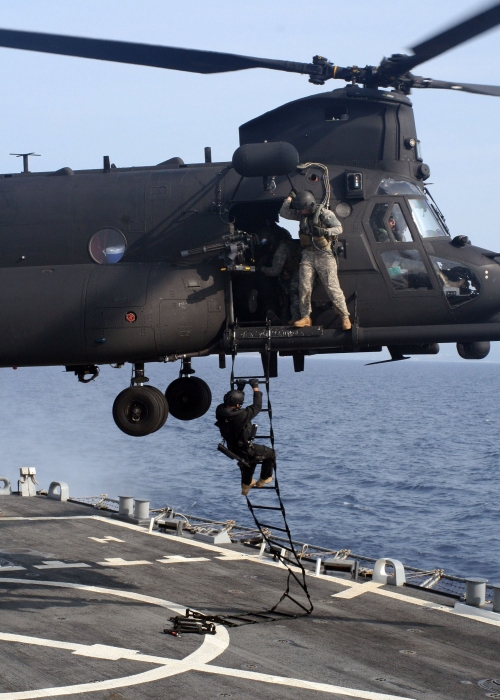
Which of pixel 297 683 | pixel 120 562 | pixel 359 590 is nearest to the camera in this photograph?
pixel 297 683

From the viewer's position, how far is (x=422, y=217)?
14.5m

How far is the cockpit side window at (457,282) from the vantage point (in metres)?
14.3

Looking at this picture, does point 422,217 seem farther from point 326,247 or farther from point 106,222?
point 106,222

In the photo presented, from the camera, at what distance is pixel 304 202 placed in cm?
1381

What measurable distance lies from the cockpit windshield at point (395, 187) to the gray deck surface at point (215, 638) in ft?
24.5

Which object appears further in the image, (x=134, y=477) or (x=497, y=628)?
(x=134, y=477)

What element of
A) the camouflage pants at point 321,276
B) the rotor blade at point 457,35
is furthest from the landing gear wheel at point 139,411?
the rotor blade at point 457,35

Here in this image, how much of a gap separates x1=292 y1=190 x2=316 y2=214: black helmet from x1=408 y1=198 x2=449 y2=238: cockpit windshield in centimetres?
174

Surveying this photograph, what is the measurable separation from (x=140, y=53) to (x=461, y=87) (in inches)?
200

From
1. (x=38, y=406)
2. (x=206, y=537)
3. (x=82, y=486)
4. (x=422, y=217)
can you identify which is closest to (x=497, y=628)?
(x=422, y=217)

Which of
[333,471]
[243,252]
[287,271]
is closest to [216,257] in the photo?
[243,252]

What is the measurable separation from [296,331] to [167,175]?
362 cm

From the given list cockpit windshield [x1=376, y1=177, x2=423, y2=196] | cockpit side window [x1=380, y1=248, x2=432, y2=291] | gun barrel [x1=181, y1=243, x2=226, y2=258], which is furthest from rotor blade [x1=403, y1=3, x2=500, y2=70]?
gun barrel [x1=181, y1=243, x2=226, y2=258]

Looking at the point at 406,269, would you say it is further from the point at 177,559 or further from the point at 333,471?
the point at 333,471
